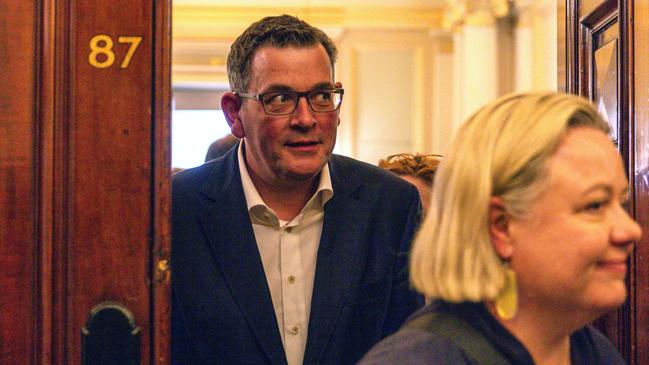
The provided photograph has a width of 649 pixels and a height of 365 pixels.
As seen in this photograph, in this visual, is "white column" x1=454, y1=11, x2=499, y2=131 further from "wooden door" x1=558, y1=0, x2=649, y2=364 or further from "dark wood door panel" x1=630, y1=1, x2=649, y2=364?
"dark wood door panel" x1=630, y1=1, x2=649, y2=364

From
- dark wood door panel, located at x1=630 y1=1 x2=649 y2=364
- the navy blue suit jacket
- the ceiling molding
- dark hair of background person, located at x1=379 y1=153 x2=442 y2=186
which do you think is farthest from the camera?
the ceiling molding

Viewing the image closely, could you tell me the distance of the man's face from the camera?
1.87 meters

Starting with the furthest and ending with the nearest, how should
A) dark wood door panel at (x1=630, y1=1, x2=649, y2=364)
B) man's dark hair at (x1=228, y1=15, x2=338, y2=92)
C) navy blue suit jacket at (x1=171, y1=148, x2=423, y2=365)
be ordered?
man's dark hair at (x1=228, y1=15, x2=338, y2=92) → navy blue suit jacket at (x1=171, y1=148, x2=423, y2=365) → dark wood door panel at (x1=630, y1=1, x2=649, y2=364)

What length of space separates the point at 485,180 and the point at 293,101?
2.59 feet

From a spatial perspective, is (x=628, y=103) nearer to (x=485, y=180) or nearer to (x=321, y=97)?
(x=321, y=97)

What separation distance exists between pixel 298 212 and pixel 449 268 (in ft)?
2.73

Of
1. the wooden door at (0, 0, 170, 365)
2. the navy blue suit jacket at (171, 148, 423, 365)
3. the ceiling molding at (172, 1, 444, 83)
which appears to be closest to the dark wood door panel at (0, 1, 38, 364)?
the wooden door at (0, 0, 170, 365)

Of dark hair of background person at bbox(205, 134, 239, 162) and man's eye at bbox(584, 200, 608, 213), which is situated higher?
dark hair of background person at bbox(205, 134, 239, 162)

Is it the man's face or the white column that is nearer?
the man's face

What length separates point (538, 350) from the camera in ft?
4.05

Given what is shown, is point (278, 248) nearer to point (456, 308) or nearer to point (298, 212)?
point (298, 212)

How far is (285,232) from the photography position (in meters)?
1.97

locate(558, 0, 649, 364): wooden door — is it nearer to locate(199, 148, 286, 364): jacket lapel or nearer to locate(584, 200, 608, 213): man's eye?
locate(584, 200, 608, 213): man's eye

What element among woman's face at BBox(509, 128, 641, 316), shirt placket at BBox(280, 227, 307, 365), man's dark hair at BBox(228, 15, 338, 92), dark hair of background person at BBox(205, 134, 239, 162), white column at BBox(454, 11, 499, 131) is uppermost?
white column at BBox(454, 11, 499, 131)
